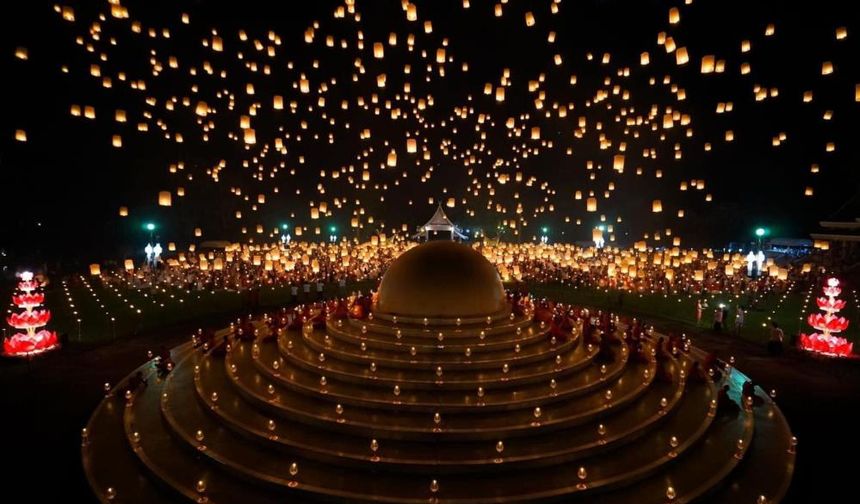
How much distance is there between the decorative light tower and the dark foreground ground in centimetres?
42

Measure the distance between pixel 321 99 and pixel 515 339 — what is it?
662 inches

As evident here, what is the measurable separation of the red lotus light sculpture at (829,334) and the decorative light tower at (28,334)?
24.8 metres

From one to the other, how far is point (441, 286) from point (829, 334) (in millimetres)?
13392

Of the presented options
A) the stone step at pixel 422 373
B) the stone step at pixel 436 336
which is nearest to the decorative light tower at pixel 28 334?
the stone step at pixel 422 373

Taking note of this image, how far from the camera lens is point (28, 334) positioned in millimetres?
15977

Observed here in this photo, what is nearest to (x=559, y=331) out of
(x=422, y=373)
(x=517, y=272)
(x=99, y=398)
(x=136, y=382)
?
(x=422, y=373)

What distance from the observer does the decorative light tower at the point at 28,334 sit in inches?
617

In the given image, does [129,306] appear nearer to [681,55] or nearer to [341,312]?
[341,312]

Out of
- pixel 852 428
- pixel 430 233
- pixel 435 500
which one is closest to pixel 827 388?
pixel 852 428

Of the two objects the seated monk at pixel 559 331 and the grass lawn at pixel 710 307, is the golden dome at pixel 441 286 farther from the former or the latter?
the grass lawn at pixel 710 307

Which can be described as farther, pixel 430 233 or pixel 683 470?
pixel 430 233

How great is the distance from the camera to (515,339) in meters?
13.1

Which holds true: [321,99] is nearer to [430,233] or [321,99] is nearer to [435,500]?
[435,500]

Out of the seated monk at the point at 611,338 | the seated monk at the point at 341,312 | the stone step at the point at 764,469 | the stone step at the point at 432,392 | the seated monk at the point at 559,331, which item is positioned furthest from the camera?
the seated monk at the point at 341,312
